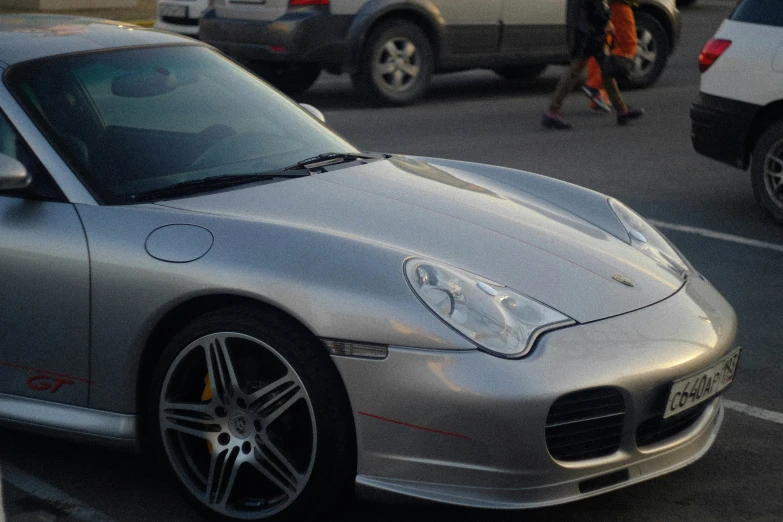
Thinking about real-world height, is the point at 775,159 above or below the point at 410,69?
above

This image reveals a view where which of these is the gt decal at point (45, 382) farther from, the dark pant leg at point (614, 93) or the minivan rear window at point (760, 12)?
the dark pant leg at point (614, 93)

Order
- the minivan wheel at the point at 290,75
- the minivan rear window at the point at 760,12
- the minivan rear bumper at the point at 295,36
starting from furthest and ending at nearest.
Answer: the minivan wheel at the point at 290,75 → the minivan rear bumper at the point at 295,36 → the minivan rear window at the point at 760,12

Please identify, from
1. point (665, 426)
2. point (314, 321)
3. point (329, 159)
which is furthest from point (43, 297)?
point (665, 426)

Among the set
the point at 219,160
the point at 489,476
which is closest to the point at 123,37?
the point at 219,160

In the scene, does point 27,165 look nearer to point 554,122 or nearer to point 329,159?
point 329,159

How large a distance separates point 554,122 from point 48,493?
7.92 meters

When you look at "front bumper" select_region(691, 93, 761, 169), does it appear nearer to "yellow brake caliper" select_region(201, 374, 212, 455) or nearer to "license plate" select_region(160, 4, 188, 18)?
"yellow brake caliper" select_region(201, 374, 212, 455)

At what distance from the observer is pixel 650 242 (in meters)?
4.37

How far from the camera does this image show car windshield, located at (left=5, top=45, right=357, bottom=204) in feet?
13.2

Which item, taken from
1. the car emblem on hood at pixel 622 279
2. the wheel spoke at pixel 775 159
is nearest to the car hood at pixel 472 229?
the car emblem on hood at pixel 622 279

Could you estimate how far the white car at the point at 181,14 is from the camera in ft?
47.5

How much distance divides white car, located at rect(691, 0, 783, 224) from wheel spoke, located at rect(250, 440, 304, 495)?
4832 millimetres

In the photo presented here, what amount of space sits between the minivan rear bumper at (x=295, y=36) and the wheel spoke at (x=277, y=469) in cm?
873

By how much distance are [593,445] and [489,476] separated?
32 cm
